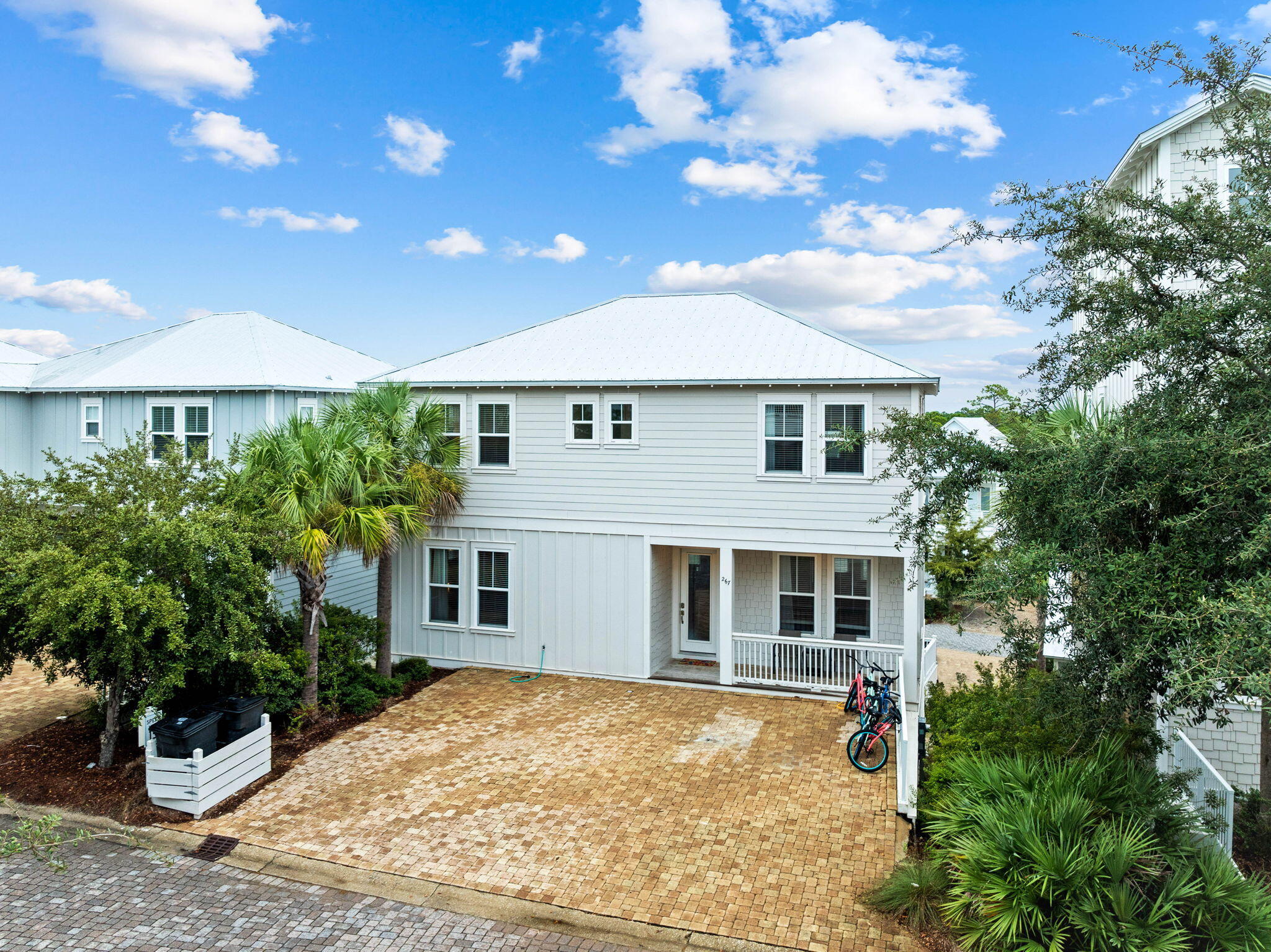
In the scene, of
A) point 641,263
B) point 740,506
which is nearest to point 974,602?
point 740,506

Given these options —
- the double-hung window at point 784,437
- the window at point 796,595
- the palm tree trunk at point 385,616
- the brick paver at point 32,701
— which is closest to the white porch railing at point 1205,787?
the window at point 796,595

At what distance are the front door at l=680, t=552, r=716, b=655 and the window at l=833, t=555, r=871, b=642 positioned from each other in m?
2.54

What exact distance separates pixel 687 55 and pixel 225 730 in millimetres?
15350

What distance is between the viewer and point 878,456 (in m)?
13.4

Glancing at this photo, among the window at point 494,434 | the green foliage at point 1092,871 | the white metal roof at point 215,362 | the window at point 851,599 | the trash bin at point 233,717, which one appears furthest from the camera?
the white metal roof at point 215,362

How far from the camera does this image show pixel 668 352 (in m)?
15.2

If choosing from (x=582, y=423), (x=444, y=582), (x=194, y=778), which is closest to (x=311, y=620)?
(x=194, y=778)

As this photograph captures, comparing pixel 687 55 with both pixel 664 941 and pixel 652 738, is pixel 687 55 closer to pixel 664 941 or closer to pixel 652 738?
pixel 652 738

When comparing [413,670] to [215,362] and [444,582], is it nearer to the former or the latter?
[444,582]

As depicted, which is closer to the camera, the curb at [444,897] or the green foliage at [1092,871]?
the green foliage at [1092,871]

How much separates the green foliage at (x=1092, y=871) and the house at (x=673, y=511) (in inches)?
237

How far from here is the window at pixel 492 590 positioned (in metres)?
15.7

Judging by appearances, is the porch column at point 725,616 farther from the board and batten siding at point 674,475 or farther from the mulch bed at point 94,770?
the mulch bed at point 94,770

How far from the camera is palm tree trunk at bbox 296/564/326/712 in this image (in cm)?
1215
